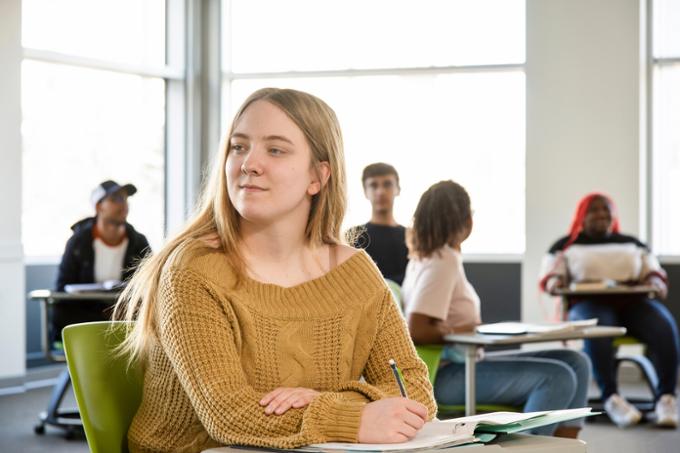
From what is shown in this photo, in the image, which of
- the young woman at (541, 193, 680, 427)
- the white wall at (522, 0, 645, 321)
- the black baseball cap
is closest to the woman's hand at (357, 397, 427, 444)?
the young woman at (541, 193, 680, 427)

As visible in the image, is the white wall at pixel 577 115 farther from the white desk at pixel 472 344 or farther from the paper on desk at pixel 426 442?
the paper on desk at pixel 426 442

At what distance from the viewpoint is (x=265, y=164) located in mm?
1770

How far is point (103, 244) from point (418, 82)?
137 inches

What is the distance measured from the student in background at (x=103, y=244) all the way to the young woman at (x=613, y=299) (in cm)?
254

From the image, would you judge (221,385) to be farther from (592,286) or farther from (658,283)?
(658,283)

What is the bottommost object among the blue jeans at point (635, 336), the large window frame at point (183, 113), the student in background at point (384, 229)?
the blue jeans at point (635, 336)

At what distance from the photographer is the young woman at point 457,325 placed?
3719mm

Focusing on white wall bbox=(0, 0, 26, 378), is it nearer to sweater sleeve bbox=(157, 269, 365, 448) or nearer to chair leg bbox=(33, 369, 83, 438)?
chair leg bbox=(33, 369, 83, 438)

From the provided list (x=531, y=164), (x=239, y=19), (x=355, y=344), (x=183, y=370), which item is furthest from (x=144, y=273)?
(x=239, y=19)

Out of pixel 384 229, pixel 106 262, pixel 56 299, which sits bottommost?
pixel 56 299

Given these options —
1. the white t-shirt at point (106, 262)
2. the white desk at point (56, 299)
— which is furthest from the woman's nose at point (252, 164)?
the white t-shirt at point (106, 262)

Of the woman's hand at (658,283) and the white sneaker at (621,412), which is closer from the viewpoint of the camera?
the white sneaker at (621,412)

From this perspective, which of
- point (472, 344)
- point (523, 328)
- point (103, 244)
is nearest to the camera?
Answer: point (472, 344)

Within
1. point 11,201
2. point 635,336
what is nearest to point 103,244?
point 11,201
